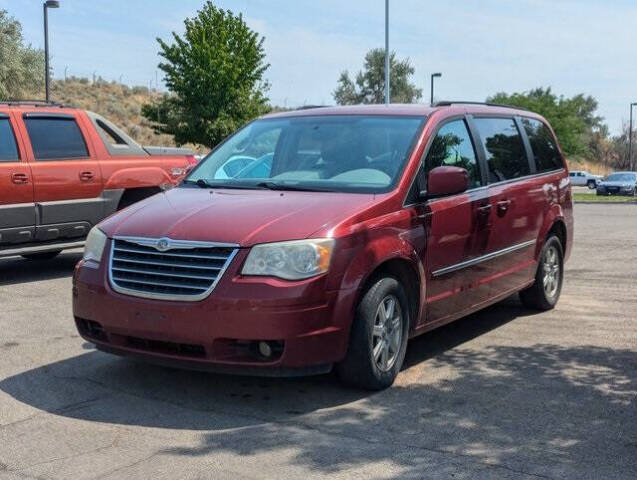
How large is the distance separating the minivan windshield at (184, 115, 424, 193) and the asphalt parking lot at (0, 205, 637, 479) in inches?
52.7

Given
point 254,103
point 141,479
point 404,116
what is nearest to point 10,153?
point 404,116

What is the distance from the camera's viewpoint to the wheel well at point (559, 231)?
25.2ft

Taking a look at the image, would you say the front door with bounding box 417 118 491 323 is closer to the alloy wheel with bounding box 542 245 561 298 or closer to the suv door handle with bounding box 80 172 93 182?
the alloy wheel with bounding box 542 245 561 298

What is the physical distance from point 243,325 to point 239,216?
0.72m

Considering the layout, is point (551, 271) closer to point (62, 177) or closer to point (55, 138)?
point (62, 177)

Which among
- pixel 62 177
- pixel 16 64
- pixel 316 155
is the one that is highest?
pixel 16 64

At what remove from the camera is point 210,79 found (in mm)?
31984

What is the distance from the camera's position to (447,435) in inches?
169

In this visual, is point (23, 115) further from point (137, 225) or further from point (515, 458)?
point (515, 458)

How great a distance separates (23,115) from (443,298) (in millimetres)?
5669

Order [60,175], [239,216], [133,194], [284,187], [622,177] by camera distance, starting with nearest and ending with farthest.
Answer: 1. [239,216]
2. [284,187]
3. [60,175]
4. [133,194]
5. [622,177]

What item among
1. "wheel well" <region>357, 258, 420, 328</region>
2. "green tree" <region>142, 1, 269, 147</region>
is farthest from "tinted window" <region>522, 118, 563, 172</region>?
"green tree" <region>142, 1, 269, 147</region>

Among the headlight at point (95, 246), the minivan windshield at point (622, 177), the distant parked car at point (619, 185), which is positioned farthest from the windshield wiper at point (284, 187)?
the minivan windshield at point (622, 177)

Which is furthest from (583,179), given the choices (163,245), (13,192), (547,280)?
(163,245)
